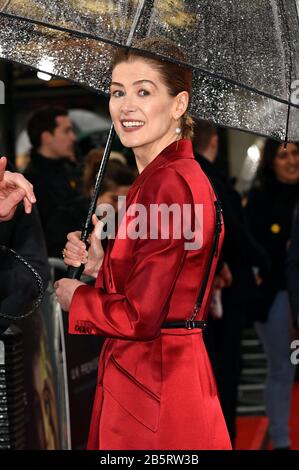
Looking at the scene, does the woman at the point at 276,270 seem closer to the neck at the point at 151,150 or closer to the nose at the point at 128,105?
the neck at the point at 151,150

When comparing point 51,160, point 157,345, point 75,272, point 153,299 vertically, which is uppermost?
point 51,160

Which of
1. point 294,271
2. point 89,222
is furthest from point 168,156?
point 294,271

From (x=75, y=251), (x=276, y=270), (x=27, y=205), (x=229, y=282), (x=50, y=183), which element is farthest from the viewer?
(x=276, y=270)

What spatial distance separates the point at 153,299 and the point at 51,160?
484cm

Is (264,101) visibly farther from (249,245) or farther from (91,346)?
(249,245)

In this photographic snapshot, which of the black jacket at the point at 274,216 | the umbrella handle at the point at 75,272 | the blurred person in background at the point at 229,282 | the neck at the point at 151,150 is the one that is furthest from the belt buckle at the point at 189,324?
the black jacket at the point at 274,216

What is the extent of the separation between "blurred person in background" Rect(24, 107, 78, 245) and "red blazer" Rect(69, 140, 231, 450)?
158 inches

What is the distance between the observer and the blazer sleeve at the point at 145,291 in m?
3.01

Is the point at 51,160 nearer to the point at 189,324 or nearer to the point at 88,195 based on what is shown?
the point at 88,195

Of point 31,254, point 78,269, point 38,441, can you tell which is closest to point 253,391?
point 38,441

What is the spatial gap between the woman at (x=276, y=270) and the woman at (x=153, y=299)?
14.0ft

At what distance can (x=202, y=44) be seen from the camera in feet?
10.6

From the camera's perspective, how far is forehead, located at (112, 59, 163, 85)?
128 inches
